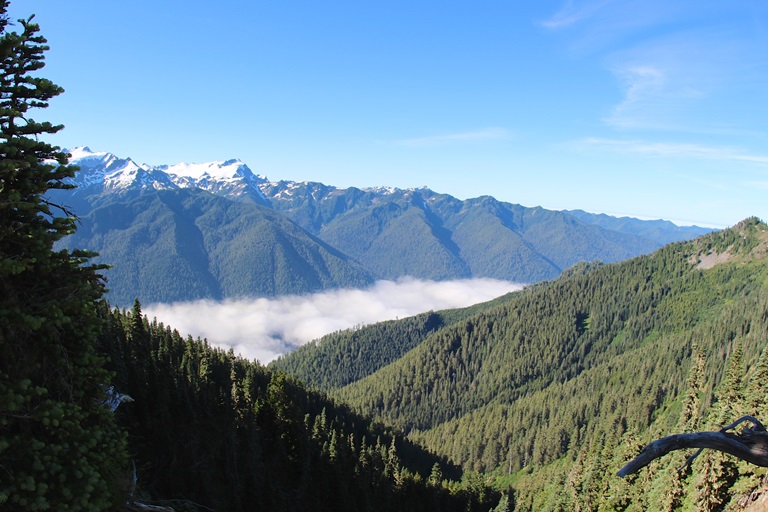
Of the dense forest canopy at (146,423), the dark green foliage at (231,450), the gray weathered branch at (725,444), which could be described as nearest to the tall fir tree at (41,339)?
the dense forest canopy at (146,423)

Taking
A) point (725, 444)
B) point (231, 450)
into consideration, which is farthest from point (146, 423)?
point (725, 444)

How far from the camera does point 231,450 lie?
220 feet

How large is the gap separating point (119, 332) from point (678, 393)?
217760 millimetres

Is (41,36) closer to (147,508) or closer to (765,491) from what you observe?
(147,508)

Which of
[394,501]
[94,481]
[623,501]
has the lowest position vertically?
[394,501]

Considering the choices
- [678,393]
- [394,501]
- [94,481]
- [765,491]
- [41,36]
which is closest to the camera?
[765,491]

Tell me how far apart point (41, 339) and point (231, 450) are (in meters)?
62.1

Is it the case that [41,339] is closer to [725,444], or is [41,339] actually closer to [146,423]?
[725,444]

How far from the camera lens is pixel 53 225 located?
1305 cm

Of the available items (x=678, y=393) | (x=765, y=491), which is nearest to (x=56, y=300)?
(x=765, y=491)

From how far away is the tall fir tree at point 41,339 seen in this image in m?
10.8

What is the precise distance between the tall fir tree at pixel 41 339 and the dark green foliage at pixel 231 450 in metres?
27.9

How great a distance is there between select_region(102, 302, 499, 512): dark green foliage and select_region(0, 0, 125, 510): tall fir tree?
27894mm

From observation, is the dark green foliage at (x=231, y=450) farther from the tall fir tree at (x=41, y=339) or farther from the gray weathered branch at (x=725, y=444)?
the gray weathered branch at (x=725, y=444)
